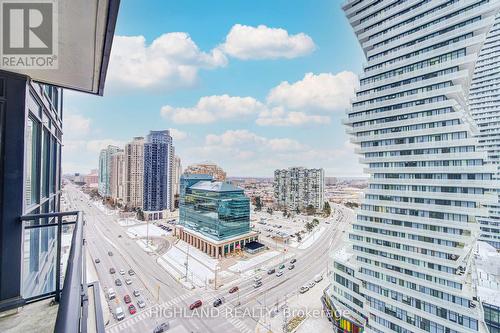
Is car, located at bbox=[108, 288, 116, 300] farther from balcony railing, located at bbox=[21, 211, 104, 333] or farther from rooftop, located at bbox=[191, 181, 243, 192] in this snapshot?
balcony railing, located at bbox=[21, 211, 104, 333]

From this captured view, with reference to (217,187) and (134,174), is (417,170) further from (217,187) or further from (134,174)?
(134,174)

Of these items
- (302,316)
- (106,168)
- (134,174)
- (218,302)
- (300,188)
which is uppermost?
(106,168)

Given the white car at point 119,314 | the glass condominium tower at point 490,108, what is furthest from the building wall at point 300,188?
the white car at point 119,314

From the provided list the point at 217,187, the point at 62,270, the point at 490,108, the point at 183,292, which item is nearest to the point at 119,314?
the point at 183,292

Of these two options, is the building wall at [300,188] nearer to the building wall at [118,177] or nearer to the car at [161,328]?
the building wall at [118,177]

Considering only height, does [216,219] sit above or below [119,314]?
above

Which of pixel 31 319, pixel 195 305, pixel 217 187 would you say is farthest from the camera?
pixel 217 187

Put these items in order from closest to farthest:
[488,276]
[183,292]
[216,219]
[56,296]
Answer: [56,296] < [488,276] < [183,292] < [216,219]

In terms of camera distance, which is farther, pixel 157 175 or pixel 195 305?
pixel 157 175
